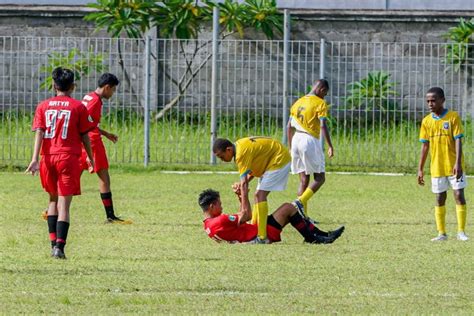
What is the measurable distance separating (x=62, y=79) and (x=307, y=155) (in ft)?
16.1

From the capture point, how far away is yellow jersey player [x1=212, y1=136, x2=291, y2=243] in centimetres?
1407

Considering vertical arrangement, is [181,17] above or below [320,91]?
above

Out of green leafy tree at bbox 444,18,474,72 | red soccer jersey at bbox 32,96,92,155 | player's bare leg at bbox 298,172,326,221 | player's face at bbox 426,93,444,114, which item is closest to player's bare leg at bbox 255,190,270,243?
player's bare leg at bbox 298,172,326,221

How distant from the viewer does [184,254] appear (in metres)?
13.1

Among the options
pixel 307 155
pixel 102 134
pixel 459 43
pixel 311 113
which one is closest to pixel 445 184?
pixel 307 155

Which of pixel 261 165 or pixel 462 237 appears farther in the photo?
pixel 462 237

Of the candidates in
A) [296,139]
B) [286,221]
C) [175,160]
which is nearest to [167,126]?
[175,160]

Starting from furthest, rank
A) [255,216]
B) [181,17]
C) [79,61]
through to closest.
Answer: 1. [181,17]
2. [79,61]
3. [255,216]

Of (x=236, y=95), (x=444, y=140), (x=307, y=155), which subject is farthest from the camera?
(x=236, y=95)

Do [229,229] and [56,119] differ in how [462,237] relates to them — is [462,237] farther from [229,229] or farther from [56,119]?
[56,119]

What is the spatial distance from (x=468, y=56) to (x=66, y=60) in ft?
23.0

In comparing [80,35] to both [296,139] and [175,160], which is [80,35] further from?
[296,139]

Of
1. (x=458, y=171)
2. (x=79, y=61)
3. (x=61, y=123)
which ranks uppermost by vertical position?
(x=79, y=61)

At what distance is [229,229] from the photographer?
1407cm
